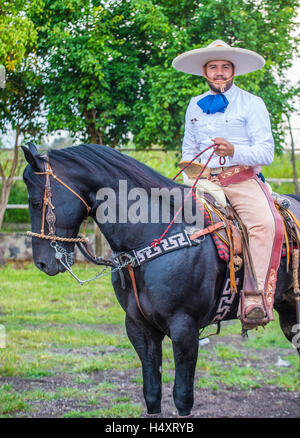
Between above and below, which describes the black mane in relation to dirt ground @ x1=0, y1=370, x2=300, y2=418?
above

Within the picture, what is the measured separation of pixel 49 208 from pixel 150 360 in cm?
121

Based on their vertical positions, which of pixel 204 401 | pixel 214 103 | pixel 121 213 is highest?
pixel 214 103

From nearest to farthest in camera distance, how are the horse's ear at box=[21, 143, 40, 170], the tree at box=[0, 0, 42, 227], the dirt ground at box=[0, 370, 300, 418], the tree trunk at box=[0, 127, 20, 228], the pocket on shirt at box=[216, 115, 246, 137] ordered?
the horse's ear at box=[21, 143, 40, 170] < the pocket on shirt at box=[216, 115, 246, 137] < the dirt ground at box=[0, 370, 300, 418] < the tree at box=[0, 0, 42, 227] < the tree trunk at box=[0, 127, 20, 228]

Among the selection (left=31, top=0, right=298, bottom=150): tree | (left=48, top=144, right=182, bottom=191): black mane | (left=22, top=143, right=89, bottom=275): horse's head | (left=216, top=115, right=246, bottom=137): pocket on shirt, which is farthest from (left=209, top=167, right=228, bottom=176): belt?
(left=31, top=0, right=298, bottom=150): tree

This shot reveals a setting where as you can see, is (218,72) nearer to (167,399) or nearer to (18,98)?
(167,399)

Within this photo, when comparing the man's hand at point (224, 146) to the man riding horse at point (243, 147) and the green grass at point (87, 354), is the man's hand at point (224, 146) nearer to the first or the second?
the man riding horse at point (243, 147)

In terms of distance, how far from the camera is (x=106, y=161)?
3.05 metres

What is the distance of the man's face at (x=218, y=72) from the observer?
3.43 metres

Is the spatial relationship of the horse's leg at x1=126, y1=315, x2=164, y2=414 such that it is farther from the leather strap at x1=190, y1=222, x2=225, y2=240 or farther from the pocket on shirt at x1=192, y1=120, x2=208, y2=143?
the pocket on shirt at x1=192, y1=120, x2=208, y2=143

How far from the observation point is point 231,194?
338cm

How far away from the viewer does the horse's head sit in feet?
9.43

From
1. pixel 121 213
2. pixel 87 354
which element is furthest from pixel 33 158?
pixel 87 354

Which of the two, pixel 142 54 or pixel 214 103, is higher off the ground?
pixel 142 54

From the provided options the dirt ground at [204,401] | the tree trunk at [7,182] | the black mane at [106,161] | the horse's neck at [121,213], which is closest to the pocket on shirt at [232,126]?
the black mane at [106,161]
